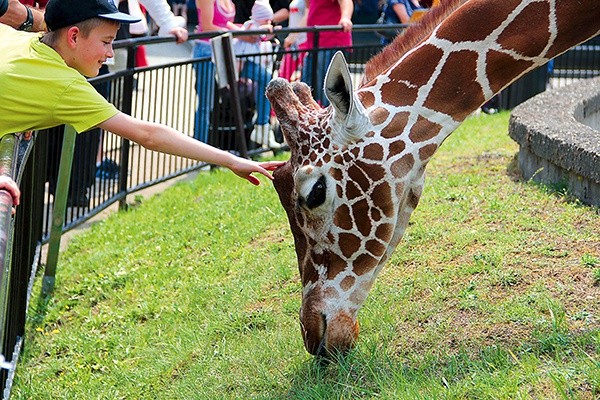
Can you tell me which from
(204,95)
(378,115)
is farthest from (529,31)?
(204,95)

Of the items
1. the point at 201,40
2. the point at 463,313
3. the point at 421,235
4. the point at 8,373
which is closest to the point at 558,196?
the point at 421,235

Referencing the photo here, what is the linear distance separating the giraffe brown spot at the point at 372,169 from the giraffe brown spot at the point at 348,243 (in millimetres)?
280

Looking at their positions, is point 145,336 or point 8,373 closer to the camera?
point 8,373

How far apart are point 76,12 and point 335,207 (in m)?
1.47

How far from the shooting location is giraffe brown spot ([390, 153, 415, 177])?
185 inches

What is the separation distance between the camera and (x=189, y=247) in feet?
24.2

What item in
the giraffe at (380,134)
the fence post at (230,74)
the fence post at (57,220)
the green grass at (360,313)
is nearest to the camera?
the green grass at (360,313)

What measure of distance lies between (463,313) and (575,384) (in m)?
1.12

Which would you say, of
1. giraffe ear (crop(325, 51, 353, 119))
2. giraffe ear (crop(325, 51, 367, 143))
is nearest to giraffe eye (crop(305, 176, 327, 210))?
giraffe ear (crop(325, 51, 367, 143))

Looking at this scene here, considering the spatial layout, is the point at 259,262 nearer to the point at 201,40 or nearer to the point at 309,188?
the point at 309,188

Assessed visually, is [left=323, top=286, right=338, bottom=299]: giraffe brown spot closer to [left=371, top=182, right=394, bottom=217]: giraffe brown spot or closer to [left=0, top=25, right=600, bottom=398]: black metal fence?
[left=371, top=182, right=394, bottom=217]: giraffe brown spot

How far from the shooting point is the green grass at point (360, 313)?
174 inches

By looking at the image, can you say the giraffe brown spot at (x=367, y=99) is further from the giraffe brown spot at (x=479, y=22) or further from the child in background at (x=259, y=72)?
the child in background at (x=259, y=72)

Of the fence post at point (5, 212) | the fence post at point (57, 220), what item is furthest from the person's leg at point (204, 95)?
the fence post at point (5, 212)
